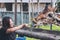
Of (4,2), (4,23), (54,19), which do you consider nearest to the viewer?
(4,23)

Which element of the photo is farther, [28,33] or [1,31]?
[28,33]

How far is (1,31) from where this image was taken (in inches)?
175

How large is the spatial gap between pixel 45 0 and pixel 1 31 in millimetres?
15658

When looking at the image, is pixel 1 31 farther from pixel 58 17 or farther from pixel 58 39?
pixel 58 17

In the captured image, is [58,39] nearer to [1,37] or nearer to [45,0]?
[1,37]

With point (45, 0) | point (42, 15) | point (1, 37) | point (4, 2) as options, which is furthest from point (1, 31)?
point (4, 2)

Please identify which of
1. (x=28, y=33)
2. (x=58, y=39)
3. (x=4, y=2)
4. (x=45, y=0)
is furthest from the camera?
(x=4, y=2)

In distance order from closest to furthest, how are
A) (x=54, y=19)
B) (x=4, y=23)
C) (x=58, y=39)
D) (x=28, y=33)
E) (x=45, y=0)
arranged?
(x=58, y=39)
(x=4, y=23)
(x=28, y=33)
(x=54, y=19)
(x=45, y=0)

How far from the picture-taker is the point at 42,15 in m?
7.09

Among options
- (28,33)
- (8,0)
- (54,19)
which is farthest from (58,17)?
(8,0)

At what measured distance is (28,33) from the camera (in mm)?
5199

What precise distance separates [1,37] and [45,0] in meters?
15.7

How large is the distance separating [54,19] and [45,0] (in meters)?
13.0

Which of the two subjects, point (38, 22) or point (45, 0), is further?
point (45, 0)
